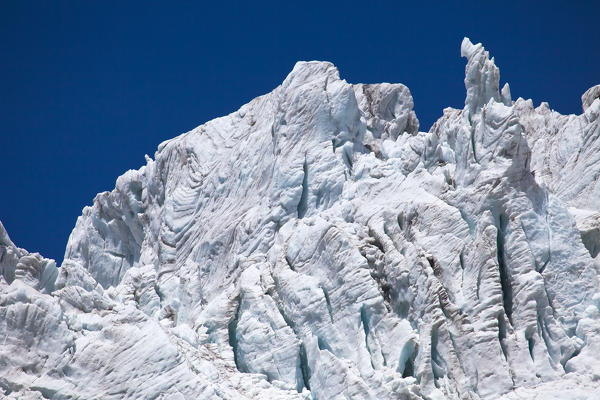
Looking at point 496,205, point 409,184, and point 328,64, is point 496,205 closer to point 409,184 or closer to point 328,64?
point 409,184

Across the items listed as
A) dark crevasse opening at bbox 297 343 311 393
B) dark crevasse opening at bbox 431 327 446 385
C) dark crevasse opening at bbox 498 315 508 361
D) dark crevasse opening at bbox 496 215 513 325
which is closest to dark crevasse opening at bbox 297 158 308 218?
dark crevasse opening at bbox 496 215 513 325

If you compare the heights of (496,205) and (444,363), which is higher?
(496,205)

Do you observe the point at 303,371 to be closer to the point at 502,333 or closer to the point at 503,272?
the point at 502,333

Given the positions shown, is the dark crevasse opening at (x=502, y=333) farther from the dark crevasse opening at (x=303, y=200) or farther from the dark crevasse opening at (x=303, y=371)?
the dark crevasse opening at (x=303, y=200)

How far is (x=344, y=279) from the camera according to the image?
57.0 metres

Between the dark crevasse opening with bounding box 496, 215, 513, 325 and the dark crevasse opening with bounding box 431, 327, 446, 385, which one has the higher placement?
the dark crevasse opening with bounding box 496, 215, 513, 325

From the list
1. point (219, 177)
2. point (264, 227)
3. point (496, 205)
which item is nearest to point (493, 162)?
point (496, 205)

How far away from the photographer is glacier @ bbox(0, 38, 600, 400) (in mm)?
52312

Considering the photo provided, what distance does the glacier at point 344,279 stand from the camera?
52312 mm

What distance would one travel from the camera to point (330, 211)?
209 ft

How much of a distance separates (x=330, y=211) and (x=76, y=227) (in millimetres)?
27382

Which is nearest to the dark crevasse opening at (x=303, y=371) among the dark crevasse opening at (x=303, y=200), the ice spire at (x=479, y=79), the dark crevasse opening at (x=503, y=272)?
the dark crevasse opening at (x=503, y=272)

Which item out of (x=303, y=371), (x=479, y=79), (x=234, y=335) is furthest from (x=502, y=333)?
(x=479, y=79)

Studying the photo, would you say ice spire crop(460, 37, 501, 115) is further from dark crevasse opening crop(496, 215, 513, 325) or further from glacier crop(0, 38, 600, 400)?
dark crevasse opening crop(496, 215, 513, 325)
